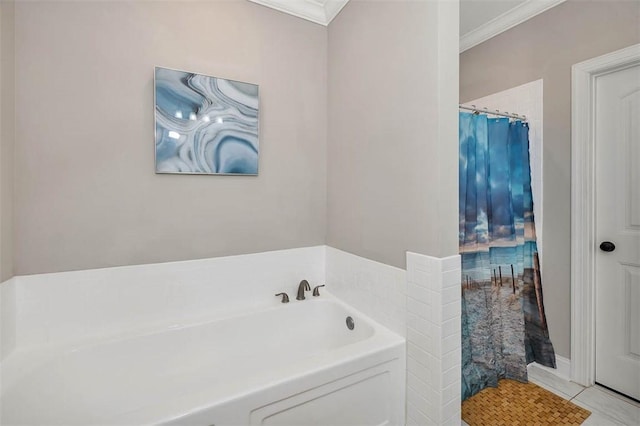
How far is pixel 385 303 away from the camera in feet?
5.27

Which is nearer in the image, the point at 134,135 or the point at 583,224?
the point at 134,135

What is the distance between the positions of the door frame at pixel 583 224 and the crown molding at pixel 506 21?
22.2 inches

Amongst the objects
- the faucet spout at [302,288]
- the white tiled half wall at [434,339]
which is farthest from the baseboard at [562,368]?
the faucet spout at [302,288]

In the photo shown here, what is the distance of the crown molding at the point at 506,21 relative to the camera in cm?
210

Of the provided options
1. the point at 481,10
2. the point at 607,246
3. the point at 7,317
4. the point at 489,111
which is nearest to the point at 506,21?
the point at 481,10

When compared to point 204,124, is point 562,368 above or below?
below

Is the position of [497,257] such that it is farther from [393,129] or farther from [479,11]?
[479,11]

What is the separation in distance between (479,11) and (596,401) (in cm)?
290

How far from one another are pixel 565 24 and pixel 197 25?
8.24 feet

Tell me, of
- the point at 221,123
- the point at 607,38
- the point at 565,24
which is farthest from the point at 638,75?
the point at 221,123

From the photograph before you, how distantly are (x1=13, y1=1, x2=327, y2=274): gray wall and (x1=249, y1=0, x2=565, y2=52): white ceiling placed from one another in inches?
2.9

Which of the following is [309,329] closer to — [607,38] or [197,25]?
[197,25]

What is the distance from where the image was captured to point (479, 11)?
7.43 feet

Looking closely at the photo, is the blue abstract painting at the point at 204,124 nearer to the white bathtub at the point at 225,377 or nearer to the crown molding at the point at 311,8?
the crown molding at the point at 311,8
